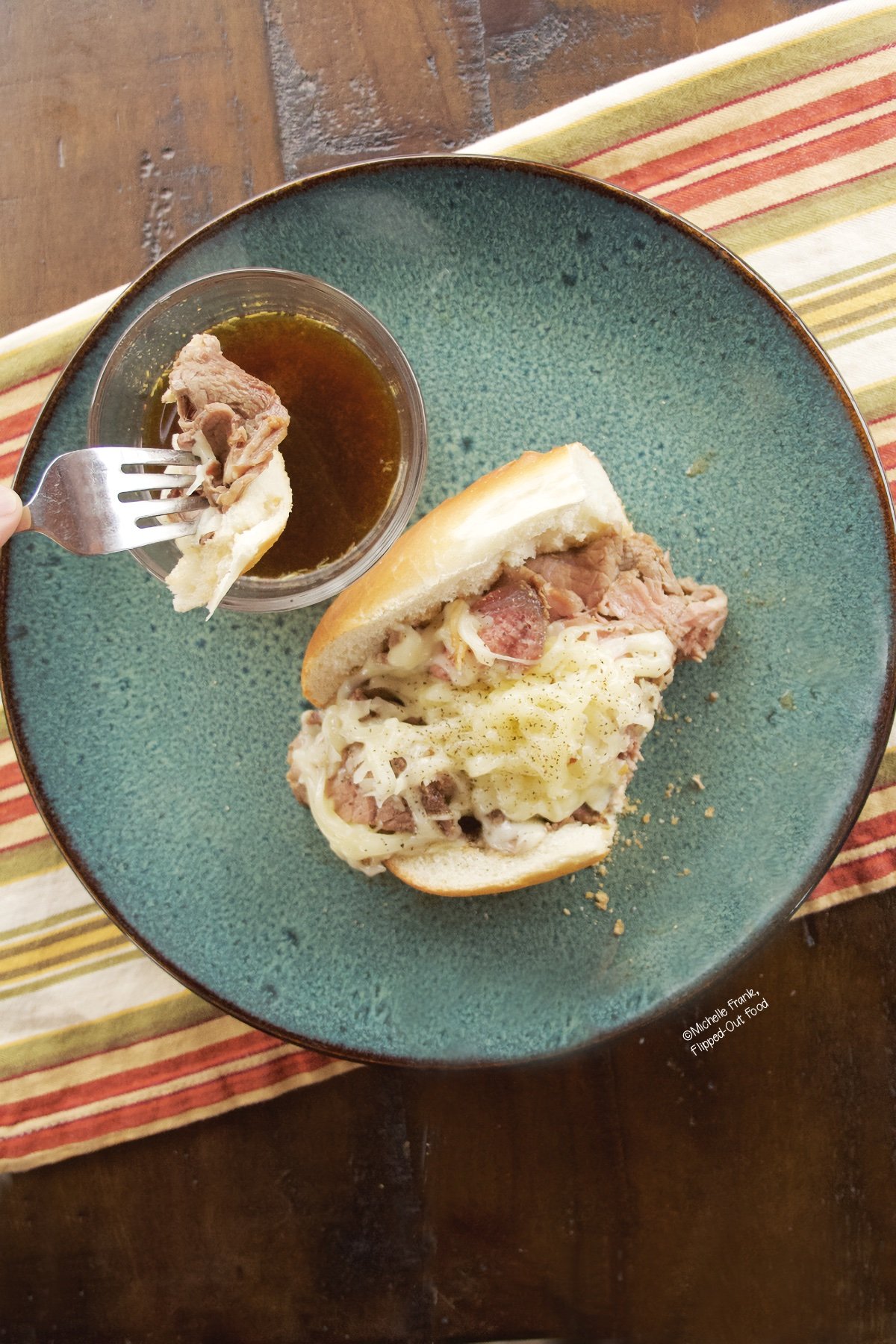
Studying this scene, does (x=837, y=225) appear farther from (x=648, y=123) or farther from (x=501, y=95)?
(x=501, y=95)

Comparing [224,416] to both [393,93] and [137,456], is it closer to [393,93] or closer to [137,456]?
[137,456]

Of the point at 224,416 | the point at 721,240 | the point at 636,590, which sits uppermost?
the point at 721,240

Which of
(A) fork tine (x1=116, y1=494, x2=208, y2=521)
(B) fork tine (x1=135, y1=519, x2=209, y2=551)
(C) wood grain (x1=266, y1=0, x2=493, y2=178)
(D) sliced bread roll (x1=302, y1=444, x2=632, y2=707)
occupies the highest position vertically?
(C) wood grain (x1=266, y1=0, x2=493, y2=178)

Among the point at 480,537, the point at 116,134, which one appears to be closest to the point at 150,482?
the point at 480,537

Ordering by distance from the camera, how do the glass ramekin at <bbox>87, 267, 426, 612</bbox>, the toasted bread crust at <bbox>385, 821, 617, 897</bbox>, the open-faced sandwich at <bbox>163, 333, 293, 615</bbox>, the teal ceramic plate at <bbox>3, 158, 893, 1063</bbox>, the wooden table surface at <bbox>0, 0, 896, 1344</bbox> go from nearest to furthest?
the open-faced sandwich at <bbox>163, 333, 293, 615</bbox> < the toasted bread crust at <bbox>385, 821, 617, 897</bbox> < the glass ramekin at <bbox>87, 267, 426, 612</bbox> < the teal ceramic plate at <bbox>3, 158, 893, 1063</bbox> < the wooden table surface at <bbox>0, 0, 896, 1344</bbox>

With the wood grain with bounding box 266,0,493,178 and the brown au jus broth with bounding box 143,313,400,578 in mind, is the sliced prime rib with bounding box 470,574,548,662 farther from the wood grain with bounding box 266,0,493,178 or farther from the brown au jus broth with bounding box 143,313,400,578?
the wood grain with bounding box 266,0,493,178

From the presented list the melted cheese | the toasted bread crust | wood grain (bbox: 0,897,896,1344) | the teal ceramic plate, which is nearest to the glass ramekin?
the teal ceramic plate
